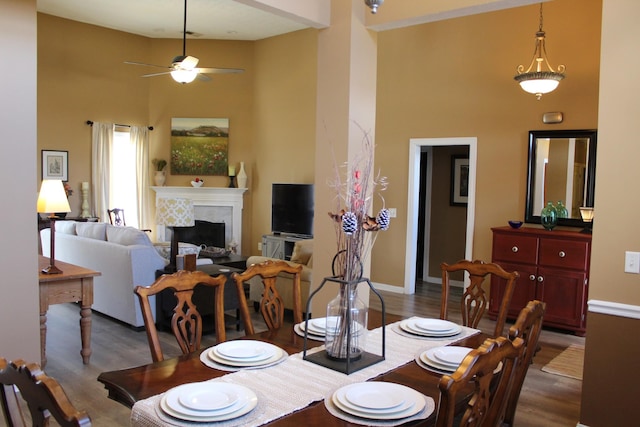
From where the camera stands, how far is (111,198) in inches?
362

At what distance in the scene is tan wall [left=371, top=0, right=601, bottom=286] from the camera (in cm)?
579

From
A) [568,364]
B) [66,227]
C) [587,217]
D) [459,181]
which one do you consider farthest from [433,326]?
[459,181]

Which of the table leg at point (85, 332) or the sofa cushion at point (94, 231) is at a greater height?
the sofa cushion at point (94, 231)

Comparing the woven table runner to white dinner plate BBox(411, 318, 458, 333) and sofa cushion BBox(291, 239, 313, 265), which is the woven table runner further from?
sofa cushion BBox(291, 239, 313, 265)

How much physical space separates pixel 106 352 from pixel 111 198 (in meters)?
5.24

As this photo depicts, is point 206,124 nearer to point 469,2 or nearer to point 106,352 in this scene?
point 106,352

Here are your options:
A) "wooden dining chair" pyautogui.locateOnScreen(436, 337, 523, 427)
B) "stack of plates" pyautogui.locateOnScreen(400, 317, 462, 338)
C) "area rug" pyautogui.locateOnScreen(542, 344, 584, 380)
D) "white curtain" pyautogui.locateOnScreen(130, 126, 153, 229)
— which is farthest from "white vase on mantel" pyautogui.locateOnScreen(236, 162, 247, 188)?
"wooden dining chair" pyautogui.locateOnScreen(436, 337, 523, 427)

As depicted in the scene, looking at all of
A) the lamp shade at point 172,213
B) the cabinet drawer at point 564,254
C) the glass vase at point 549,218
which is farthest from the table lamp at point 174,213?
the glass vase at point 549,218

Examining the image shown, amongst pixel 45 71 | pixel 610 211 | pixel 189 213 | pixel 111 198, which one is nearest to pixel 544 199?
pixel 610 211

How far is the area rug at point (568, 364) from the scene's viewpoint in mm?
4289

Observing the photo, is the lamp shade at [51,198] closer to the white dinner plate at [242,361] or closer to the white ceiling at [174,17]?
the white dinner plate at [242,361]

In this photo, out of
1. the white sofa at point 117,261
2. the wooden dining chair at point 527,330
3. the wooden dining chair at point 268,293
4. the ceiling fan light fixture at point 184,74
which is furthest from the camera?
the ceiling fan light fixture at point 184,74

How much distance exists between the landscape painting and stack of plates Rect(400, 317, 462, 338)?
24.1 feet

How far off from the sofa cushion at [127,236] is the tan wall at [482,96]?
141 inches
